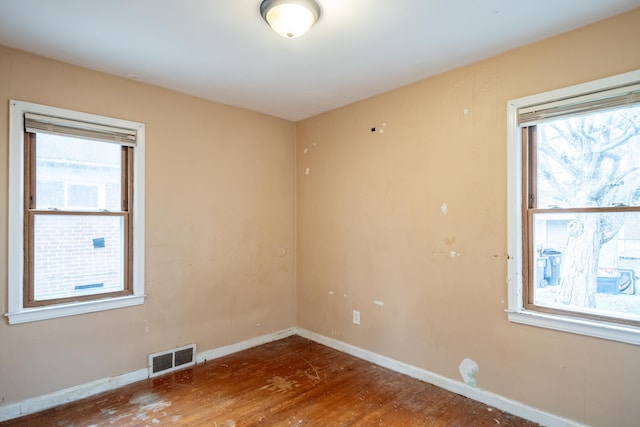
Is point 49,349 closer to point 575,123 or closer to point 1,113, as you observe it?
point 1,113

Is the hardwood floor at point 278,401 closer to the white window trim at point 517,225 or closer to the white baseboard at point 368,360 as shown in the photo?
the white baseboard at point 368,360

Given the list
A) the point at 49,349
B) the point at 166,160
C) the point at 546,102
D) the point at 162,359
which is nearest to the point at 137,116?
the point at 166,160

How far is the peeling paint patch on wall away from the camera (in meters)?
2.71

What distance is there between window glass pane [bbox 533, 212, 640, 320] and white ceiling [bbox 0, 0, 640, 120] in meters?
1.26

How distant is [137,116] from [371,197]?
7.42ft

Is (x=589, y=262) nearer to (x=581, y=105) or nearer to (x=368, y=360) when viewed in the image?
(x=581, y=105)

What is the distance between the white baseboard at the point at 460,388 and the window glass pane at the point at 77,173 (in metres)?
2.61

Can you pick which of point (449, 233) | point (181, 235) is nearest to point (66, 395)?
point (181, 235)

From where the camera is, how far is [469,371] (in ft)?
8.98

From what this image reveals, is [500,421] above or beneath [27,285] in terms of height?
beneath

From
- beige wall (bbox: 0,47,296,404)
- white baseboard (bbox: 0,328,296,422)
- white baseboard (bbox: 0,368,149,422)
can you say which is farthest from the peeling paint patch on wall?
white baseboard (bbox: 0,368,149,422)

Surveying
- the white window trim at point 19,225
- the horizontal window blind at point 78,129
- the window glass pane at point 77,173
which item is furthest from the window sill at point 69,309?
the horizontal window blind at point 78,129

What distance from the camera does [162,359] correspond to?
315 centimetres

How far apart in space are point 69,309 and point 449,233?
3.06 metres
